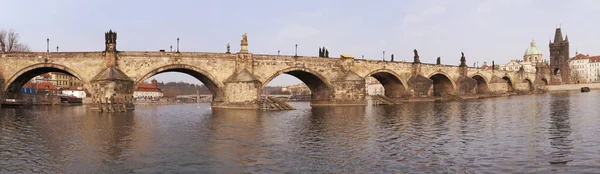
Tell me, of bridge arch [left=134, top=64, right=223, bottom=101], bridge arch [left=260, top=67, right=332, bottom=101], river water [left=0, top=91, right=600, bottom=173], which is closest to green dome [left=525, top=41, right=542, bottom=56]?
bridge arch [left=260, top=67, right=332, bottom=101]

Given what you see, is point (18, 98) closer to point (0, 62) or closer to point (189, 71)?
point (0, 62)

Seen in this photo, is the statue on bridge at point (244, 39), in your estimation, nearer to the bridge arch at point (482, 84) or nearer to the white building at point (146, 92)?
the bridge arch at point (482, 84)

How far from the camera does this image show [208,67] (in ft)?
139

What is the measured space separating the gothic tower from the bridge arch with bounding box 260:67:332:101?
4582 inches

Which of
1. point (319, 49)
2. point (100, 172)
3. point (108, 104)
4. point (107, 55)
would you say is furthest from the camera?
point (319, 49)

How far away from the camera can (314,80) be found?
171ft

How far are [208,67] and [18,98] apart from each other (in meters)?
19.6

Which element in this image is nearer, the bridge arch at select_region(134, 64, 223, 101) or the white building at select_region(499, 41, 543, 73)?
the bridge arch at select_region(134, 64, 223, 101)

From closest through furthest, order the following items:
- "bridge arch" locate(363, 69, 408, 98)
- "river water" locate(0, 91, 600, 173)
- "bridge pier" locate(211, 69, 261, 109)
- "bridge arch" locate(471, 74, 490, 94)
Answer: "river water" locate(0, 91, 600, 173), "bridge pier" locate(211, 69, 261, 109), "bridge arch" locate(363, 69, 408, 98), "bridge arch" locate(471, 74, 490, 94)

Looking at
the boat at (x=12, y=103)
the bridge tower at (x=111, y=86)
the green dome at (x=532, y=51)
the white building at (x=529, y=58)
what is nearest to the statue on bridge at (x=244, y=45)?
the bridge tower at (x=111, y=86)

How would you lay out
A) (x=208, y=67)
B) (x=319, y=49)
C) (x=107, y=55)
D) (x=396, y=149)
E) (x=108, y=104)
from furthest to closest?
(x=319, y=49)
(x=208, y=67)
(x=107, y=55)
(x=108, y=104)
(x=396, y=149)

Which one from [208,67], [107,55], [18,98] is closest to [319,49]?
[208,67]

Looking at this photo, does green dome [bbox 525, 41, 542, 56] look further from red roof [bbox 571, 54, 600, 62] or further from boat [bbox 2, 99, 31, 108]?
boat [bbox 2, 99, 31, 108]

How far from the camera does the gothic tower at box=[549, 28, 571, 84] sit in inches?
5630
